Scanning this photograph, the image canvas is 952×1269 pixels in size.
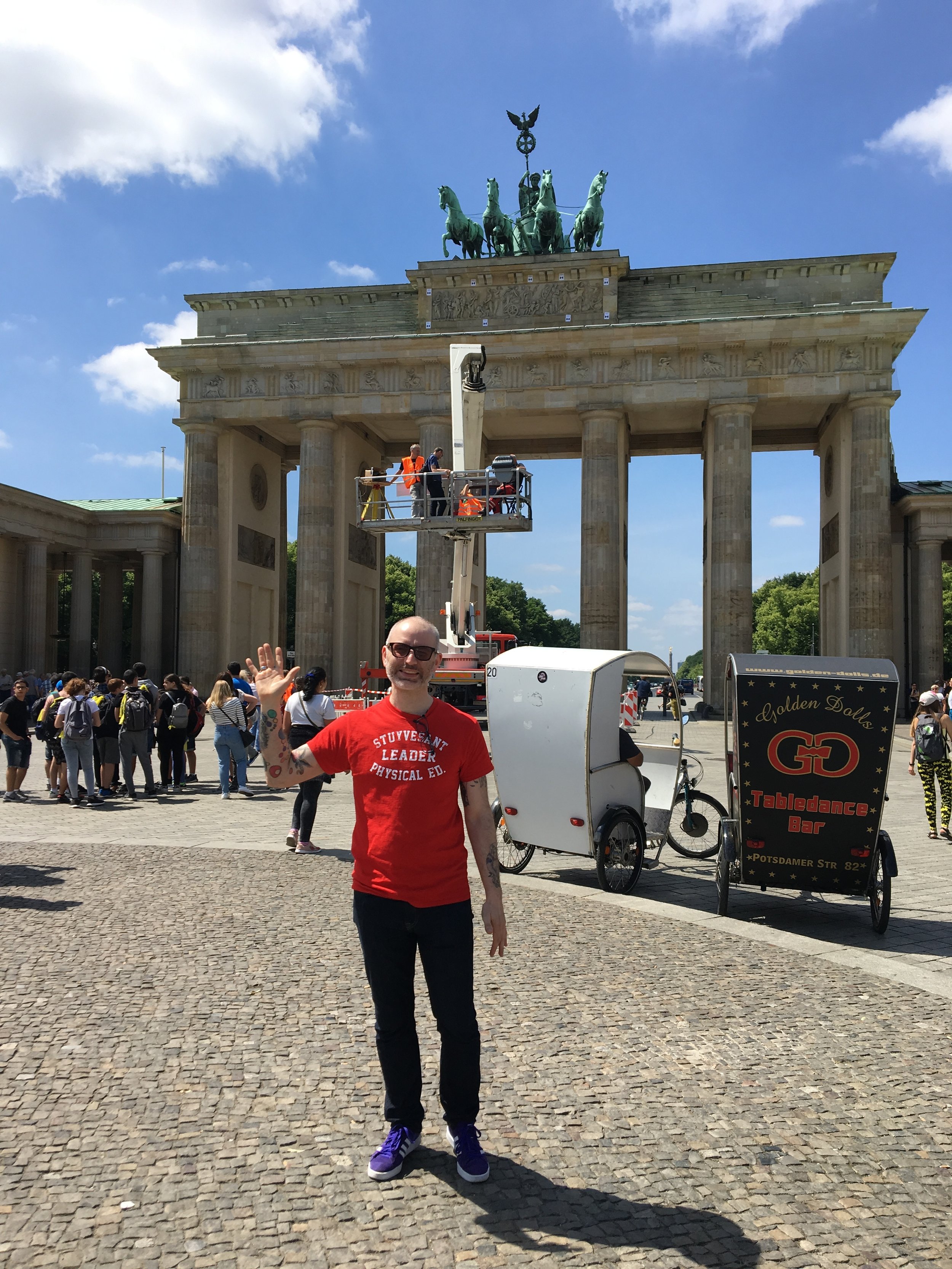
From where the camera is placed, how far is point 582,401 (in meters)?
42.1

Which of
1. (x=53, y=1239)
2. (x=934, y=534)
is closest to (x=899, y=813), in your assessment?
(x=53, y=1239)

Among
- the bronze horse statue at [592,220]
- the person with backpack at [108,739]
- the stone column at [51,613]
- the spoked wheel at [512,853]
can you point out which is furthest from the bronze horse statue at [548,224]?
the spoked wheel at [512,853]

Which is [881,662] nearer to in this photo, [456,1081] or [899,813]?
[456,1081]

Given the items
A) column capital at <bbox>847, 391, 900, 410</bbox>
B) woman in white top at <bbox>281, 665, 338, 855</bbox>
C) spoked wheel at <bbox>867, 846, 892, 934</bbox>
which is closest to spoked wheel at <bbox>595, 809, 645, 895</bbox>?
spoked wheel at <bbox>867, 846, 892, 934</bbox>

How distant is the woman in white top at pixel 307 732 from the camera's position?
10250 mm

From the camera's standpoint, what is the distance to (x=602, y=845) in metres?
8.73

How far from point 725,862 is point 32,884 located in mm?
5803

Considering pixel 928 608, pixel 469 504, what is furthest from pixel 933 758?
pixel 928 608

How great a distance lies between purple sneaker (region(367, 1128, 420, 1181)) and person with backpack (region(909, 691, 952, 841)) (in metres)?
9.40

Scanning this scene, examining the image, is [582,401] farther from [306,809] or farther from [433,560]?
[306,809]

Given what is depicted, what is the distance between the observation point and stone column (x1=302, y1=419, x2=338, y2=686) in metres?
43.5

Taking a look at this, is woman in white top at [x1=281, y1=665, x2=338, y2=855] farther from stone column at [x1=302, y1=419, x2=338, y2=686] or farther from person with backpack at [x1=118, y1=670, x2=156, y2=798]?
stone column at [x1=302, y1=419, x2=338, y2=686]

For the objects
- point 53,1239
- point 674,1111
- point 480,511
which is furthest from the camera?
point 480,511

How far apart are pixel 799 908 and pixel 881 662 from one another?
235 centimetres
